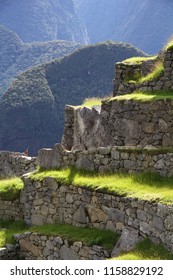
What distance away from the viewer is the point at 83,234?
36.6 ft

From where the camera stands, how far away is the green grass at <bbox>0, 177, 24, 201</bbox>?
14.6 metres

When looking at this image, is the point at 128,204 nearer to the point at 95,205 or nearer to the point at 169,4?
the point at 95,205

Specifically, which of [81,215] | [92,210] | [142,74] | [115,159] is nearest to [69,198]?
[81,215]

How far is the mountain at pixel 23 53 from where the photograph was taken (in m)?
128

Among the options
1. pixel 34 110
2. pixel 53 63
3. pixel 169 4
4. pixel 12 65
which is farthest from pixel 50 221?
pixel 169 4

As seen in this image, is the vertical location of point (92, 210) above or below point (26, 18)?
below

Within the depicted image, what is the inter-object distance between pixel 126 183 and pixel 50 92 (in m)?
74.8

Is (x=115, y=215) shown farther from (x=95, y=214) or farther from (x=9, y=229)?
(x=9, y=229)

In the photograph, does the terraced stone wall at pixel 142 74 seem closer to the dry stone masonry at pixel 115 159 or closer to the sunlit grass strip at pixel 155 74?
the sunlit grass strip at pixel 155 74

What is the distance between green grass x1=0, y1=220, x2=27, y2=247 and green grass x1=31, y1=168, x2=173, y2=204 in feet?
5.65

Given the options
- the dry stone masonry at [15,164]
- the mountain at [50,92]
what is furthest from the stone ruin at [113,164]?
the mountain at [50,92]

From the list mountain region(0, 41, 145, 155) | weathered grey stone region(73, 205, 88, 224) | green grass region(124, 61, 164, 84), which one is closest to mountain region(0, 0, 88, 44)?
mountain region(0, 41, 145, 155)

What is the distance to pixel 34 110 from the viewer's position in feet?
275

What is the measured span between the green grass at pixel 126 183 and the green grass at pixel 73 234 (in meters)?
0.82
